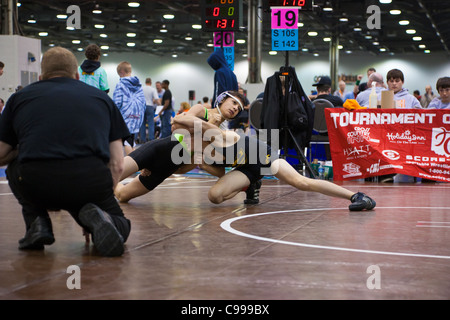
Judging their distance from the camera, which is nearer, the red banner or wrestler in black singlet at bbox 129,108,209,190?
wrestler in black singlet at bbox 129,108,209,190

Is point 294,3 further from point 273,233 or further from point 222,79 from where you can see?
point 273,233

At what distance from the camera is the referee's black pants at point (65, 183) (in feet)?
12.2

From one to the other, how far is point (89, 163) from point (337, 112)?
19.8 feet

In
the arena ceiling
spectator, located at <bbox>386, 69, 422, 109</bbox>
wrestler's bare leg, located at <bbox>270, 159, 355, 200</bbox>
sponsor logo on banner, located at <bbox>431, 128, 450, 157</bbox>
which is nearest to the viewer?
wrestler's bare leg, located at <bbox>270, 159, 355, 200</bbox>

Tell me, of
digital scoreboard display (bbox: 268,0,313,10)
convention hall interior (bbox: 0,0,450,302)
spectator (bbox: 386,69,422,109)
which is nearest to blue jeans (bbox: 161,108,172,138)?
convention hall interior (bbox: 0,0,450,302)

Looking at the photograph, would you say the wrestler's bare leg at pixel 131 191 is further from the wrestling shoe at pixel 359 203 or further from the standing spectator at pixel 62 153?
the standing spectator at pixel 62 153

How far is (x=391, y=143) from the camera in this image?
916 cm

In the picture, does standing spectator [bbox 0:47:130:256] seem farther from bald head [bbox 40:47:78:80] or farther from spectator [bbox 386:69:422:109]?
spectator [bbox 386:69:422:109]

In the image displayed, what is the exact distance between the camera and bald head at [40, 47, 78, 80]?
398cm

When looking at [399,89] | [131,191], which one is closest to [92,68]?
[131,191]

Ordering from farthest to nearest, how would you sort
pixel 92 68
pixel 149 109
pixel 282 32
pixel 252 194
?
pixel 149 109 → pixel 282 32 → pixel 92 68 → pixel 252 194

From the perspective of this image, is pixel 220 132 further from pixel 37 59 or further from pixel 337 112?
pixel 37 59

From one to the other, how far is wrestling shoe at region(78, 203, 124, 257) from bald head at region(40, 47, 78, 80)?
84 cm

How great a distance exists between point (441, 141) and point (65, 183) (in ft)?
21.3
